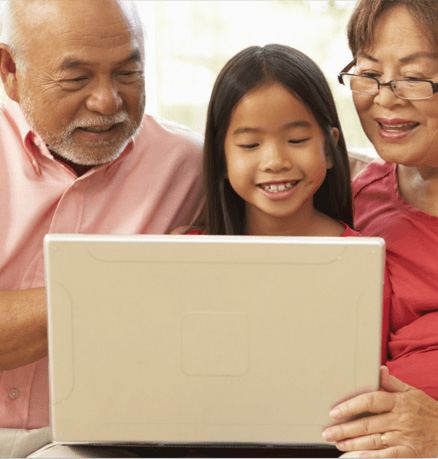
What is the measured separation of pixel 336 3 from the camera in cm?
323

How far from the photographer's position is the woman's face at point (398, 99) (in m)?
1.29

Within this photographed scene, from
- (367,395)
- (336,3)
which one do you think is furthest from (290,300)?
(336,3)

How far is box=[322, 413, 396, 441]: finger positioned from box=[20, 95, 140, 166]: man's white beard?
2.49 feet

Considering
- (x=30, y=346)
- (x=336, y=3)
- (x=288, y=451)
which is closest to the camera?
(x=288, y=451)

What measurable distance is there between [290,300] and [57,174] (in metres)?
0.74

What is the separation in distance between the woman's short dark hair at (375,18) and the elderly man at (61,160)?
455mm

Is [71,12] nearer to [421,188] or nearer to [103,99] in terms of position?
[103,99]

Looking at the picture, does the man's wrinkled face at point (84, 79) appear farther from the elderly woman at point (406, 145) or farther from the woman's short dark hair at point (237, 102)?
the elderly woman at point (406, 145)

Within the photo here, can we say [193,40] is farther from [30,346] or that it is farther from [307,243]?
[307,243]

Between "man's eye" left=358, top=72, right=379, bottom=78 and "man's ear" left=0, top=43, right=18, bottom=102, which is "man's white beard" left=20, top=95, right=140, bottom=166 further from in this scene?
"man's eye" left=358, top=72, right=379, bottom=78

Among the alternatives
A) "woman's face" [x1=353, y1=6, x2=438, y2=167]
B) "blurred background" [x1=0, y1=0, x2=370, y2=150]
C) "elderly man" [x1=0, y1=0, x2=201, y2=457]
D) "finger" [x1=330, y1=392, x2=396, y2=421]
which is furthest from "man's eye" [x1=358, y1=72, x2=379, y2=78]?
"blurred background" [x1=0, y1=0, x2=370, y2=150]

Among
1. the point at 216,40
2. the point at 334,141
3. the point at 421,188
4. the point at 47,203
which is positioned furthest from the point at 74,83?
the point at 216,40

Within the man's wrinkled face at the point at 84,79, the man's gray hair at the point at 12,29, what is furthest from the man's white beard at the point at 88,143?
the man's gray hair at the point at 12,29

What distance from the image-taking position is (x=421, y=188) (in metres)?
1.47
